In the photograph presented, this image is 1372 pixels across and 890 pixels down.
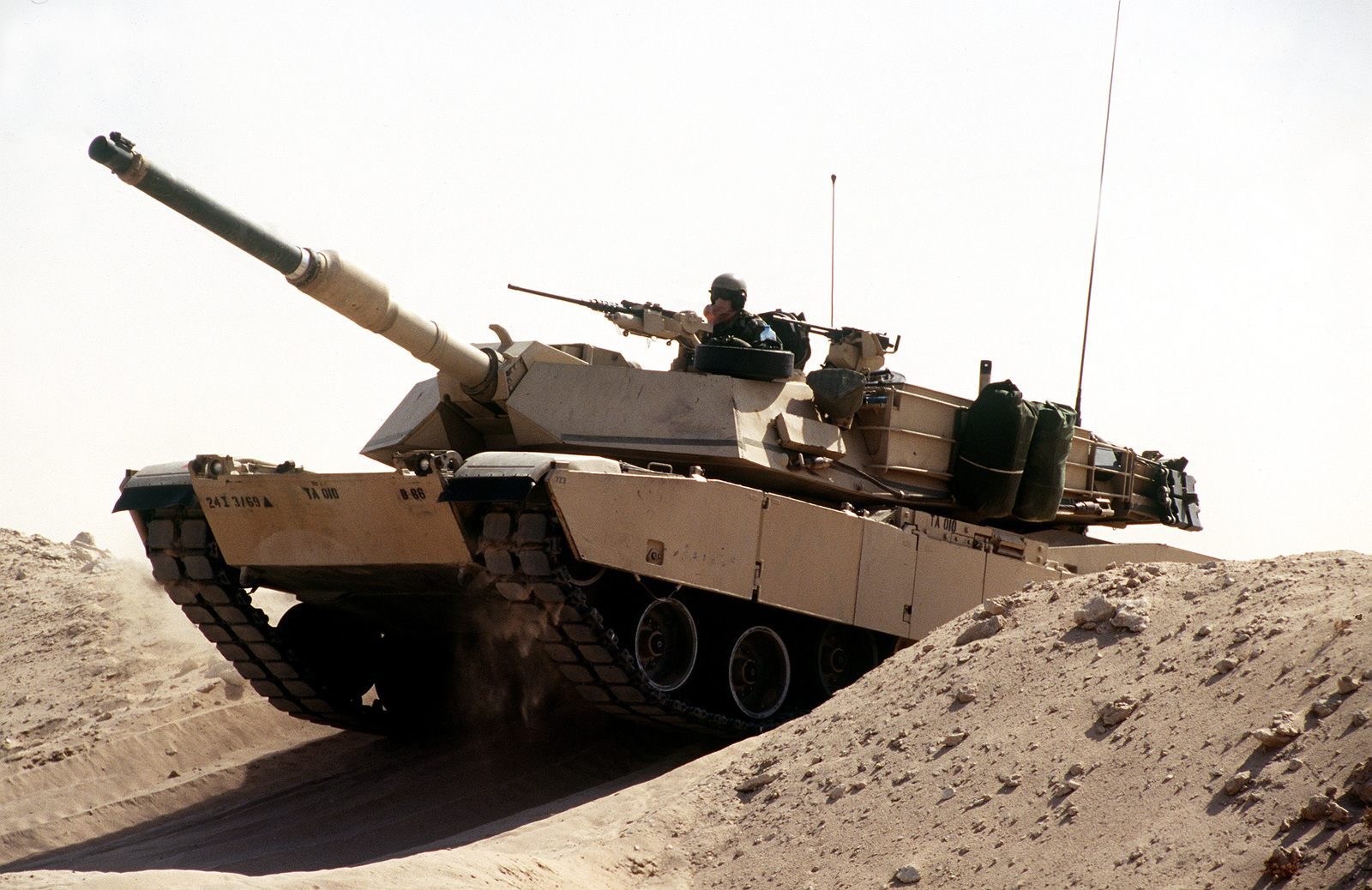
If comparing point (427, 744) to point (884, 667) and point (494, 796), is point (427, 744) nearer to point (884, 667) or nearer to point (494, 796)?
point (494, 796)

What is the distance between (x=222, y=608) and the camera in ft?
29.8

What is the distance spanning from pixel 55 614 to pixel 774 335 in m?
7.86

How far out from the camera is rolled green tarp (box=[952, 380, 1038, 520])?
33.6 ft

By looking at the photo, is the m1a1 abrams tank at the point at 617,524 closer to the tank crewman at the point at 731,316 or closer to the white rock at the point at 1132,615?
the tank crewman at the point at 731,316

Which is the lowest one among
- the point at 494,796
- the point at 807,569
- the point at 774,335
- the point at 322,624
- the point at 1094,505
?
the point at 494,796

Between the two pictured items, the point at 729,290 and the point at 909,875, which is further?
the point at 729,290

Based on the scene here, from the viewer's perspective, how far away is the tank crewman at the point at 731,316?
32.9 feet

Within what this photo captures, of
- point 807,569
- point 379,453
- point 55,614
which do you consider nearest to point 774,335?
point 807,569

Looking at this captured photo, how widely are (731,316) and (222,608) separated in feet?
13.9

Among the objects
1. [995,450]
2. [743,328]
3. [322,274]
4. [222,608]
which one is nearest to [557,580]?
[322,274]

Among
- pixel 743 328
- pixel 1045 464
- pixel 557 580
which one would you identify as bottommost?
pixel 557 580

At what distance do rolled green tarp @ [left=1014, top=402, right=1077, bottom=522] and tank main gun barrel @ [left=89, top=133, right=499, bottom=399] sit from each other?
4294 mm

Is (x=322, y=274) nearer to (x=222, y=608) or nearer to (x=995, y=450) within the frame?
(x=222, y=608)

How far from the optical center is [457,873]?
5.49 metres
